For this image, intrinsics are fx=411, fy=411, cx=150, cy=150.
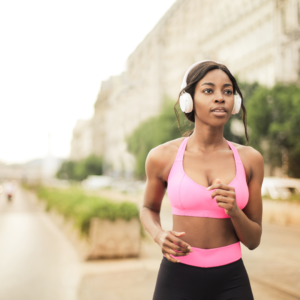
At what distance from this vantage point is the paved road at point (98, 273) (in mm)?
4992

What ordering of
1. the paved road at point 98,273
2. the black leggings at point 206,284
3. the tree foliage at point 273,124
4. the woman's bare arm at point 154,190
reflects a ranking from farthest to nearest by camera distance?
the tree foliage at point 273,124 < the paved road at point 98,273 < the woman's bare arm at point 154,190 < the black leggings at point 206,284

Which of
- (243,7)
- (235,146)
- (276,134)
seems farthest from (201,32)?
(235,146)

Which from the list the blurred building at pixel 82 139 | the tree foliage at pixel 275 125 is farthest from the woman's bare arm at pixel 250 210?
the blurred building at pixel 82 139

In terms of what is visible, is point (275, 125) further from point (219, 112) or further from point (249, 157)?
point (219, 112)

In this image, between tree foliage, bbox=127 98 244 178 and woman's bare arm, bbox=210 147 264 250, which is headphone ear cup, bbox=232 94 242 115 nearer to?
woman's bare arm, bbox=210 147 264 250

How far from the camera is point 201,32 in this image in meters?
46.1

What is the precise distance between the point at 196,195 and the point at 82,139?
437ft

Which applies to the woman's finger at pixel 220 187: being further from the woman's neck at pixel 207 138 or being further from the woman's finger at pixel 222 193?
the woman's neck at pixel 207 138

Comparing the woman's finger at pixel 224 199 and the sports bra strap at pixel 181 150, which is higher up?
the sports bra strap at pixel 181 150

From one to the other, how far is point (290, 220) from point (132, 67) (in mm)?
67961

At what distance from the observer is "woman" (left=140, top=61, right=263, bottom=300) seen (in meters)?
1.76

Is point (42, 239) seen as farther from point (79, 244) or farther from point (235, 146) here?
point (235, 146)

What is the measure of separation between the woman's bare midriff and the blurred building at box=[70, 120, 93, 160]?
10322cm

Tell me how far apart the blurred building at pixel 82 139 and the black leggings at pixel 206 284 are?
103 m
